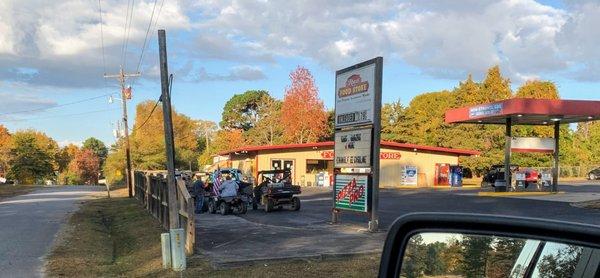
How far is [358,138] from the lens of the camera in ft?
54.1

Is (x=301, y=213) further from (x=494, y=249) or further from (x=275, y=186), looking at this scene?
(x=494, y=249)

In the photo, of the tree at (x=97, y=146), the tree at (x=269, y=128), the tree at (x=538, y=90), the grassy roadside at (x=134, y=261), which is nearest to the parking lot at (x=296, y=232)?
the grassy roadside at (x=134, y=261)

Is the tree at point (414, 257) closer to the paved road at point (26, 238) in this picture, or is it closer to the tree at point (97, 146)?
the paved road at point (26, 238)

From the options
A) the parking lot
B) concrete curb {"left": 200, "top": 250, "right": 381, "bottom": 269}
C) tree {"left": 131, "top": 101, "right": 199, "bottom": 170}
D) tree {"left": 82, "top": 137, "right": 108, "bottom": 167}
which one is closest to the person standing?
the parking lot

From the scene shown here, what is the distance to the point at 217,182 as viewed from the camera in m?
24.1

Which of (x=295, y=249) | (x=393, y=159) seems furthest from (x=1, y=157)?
(x=295, y=249)

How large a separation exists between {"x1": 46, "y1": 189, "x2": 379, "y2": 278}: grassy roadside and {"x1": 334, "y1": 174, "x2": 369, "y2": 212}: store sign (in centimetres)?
505

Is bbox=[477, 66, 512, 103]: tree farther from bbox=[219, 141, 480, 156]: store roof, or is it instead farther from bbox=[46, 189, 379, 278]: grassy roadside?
bbox=[46, 189, 379, 278]: grassy roadside

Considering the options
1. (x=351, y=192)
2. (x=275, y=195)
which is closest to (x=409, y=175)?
(x=275, y=195)

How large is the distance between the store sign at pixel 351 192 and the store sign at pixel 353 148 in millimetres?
371

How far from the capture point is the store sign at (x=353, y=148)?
16078 mm

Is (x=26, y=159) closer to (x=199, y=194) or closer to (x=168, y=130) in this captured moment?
(x=199, y=194)

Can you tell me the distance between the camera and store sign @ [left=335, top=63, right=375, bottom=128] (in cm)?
1612

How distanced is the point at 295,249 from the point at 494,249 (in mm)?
9926
